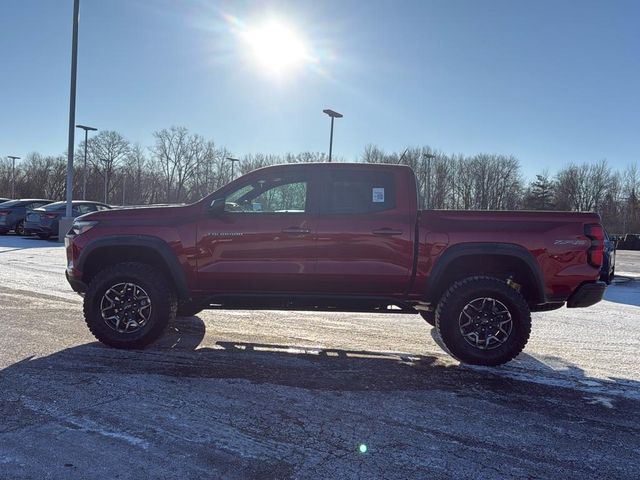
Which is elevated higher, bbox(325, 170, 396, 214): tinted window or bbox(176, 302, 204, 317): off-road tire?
bbox(325, 170, 396, 214): tinted window

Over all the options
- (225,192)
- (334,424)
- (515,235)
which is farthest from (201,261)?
(515,235)

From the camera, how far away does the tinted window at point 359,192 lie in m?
5.19

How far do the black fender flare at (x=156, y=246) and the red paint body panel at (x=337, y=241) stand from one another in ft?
0.11

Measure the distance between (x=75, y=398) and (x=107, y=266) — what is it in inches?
74.9

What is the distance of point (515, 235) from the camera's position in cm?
493

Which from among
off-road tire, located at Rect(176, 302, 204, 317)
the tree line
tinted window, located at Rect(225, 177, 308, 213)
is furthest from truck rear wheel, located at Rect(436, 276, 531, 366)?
the tree line

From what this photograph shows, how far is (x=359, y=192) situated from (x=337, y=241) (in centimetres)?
60

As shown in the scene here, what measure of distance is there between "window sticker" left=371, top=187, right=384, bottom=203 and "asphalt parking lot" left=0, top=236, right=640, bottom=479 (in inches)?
64.8

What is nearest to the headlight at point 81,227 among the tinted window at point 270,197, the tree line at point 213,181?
the tinted window at point 270,197

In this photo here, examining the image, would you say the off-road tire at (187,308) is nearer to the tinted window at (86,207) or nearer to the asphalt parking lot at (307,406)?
the asphalt parking lot at (307,406)

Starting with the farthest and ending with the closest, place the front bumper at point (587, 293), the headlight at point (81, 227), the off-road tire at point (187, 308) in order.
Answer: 1. the off-road tire at point (187, 308)
2. the headlight at point (81, 227)
3. the front bumper at point (587, 293)

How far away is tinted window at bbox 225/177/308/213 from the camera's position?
524 cm

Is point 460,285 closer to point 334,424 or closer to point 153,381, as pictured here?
point 334,424

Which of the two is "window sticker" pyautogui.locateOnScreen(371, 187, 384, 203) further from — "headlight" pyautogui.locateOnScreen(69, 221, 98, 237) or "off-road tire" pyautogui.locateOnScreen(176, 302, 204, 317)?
"headlight" pyautogui.locateOnScreen(69, 221, 98, 237)
